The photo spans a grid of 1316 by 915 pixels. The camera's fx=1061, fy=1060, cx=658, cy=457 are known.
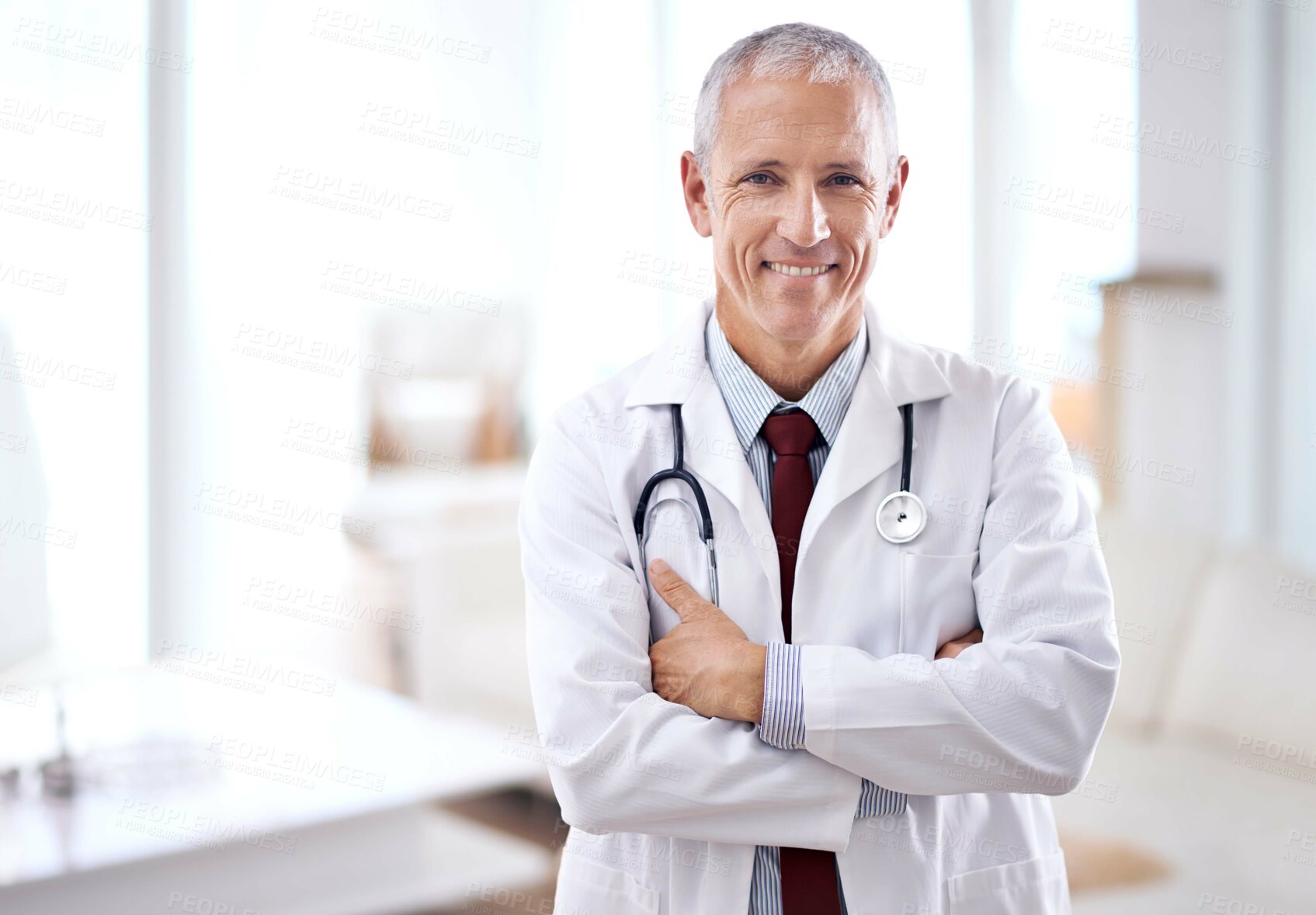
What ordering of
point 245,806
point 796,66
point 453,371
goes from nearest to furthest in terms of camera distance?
point 796,66 → point 245,806 → point 453,371

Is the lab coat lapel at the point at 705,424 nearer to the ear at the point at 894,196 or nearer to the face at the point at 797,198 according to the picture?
the face at the point at 797,198

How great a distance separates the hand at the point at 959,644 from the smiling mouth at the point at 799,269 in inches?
17.4

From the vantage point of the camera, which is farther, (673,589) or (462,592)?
(462,592)

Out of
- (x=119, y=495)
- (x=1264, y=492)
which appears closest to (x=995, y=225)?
(x=1264, y=492)

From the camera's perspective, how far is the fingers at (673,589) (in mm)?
1167

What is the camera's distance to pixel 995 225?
3551 millimetres

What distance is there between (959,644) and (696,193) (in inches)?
24.7

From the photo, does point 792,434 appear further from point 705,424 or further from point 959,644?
point 959,644

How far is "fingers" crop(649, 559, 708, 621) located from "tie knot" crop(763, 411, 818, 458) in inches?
7.8

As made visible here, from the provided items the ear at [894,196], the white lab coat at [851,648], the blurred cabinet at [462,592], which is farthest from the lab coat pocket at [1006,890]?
the blurred cabinet at [462,592]

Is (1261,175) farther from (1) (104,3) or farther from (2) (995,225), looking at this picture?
(1) (104,3)

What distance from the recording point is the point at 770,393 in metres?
1.28

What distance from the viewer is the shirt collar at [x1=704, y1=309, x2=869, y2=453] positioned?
127 centimetres

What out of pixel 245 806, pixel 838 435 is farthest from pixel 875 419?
pixel 245 806
